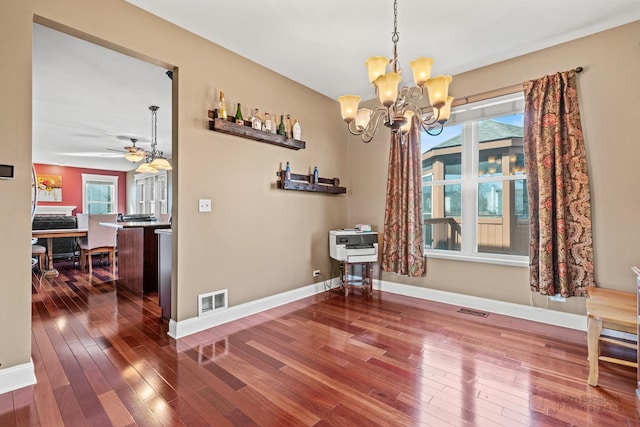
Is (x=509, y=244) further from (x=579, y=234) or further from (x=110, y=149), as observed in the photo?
(x=110, y=149)

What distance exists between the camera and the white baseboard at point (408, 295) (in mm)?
2639

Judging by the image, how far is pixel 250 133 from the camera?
9.82 ft

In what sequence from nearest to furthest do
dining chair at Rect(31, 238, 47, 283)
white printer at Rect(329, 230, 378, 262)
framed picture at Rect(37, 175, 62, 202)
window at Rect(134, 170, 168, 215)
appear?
white printer at Rect(329, 230, 378, 262) → dining chair at Rect(31, 238, 47, 283) → window at Rect(134, 170, 168, 215) → framed picture at Rect(37, 175, 62, 202)

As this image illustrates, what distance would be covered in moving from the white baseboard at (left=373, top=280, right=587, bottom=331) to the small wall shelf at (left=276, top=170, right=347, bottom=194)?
1.44m

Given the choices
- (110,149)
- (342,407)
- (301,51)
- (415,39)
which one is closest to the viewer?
(342,407)

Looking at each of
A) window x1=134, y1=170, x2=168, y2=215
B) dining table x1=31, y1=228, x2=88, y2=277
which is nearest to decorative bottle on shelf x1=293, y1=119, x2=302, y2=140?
dining table x1=31, y1=228, x2=88, y2=277

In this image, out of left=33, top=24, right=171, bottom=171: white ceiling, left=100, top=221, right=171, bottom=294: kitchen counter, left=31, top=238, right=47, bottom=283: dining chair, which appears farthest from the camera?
left=31, top=238, right=47, bottom=283: dining chair

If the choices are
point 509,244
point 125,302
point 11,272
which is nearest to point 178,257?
point 11,272

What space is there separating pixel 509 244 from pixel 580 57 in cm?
187

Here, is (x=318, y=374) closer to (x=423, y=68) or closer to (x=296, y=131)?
(x=423, y=68)

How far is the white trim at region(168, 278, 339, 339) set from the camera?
2.57 meters

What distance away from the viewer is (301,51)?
296cm

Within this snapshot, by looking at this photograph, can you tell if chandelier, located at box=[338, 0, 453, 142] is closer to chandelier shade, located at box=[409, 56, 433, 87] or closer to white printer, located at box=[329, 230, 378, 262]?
chandelier shade, located at box=[409, 56, 433, 87]

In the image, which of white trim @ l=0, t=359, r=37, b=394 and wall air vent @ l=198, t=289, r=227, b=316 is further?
wall air vent @ l=198, t=289, r=227, b=316
